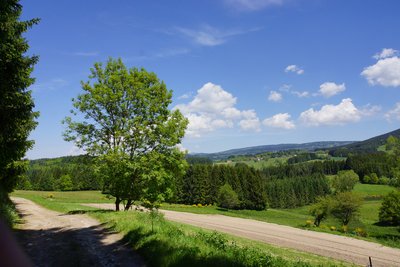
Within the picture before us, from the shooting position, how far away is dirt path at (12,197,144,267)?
34.8 ft

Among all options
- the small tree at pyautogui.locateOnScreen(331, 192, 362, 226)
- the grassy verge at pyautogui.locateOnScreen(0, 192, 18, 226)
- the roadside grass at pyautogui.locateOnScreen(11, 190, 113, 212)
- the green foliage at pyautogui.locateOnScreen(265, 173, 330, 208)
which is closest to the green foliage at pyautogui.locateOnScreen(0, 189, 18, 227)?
the grassy verge at pyautogui.locateOnScreen(0, 192, 18, 226)

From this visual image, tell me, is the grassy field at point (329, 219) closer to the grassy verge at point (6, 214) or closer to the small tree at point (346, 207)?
the small tree at point (346, 207)

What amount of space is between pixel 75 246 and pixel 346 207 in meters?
63.3

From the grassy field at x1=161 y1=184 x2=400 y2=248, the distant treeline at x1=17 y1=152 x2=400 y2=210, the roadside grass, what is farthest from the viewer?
the distant treeline at x1=17 y1=152 x2=400 y2=210

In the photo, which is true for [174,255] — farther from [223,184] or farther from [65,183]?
[65,183]

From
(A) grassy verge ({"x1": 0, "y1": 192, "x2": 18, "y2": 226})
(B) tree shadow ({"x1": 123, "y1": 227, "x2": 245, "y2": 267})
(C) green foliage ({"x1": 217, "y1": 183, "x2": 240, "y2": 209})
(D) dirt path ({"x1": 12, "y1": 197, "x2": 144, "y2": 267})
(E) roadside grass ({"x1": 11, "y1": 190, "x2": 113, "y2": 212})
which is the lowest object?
(C) green foliage ({"x1": 217, "y1": 183, "x2": 240, "y2": 209})

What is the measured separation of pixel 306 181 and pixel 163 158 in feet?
448

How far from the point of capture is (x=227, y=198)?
3762 inches

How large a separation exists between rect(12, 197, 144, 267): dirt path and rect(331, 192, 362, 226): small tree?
192 feet

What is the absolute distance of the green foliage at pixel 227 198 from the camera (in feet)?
313

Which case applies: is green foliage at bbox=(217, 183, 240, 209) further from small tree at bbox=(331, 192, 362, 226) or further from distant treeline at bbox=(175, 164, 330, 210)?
→ small tree at bbox=(331, 192, 362, 226)

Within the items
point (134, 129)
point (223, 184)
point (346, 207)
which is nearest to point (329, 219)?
point (346, 207)

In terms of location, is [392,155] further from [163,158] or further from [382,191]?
[382,191]

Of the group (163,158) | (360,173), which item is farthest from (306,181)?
(163,158)
